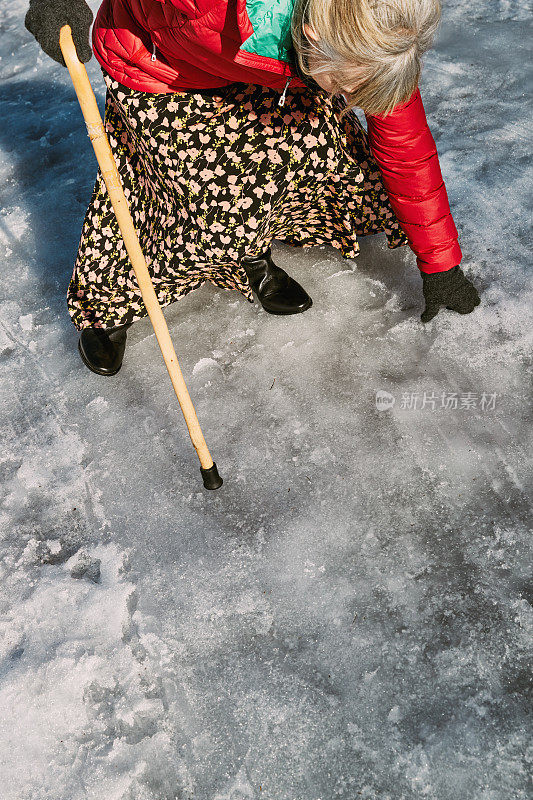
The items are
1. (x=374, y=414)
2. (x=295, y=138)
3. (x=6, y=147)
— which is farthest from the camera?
(x=6, y=147)

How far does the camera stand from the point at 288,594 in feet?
5.08

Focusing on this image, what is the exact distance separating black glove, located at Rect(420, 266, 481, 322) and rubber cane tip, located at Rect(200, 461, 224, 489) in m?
0.81

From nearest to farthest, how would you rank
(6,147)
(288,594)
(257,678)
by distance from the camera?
1. (257,678)
2. (288,594)
3. (6,147)

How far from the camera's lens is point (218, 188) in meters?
1.67

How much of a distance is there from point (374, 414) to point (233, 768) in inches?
38.8

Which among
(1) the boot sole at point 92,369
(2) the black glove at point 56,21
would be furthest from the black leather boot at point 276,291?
(2) the black glove at point 56,21

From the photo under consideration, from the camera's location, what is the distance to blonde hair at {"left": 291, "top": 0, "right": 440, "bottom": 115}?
105 centimetres

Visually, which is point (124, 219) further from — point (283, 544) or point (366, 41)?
point (283, 544)

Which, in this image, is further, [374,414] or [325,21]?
[374,414]

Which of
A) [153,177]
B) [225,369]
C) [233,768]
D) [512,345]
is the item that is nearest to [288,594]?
[233,768]

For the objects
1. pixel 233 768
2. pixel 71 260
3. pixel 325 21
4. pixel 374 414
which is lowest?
pixel 233 768

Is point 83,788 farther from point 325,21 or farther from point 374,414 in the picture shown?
point 325,21

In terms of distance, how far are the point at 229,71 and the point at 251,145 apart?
0.30 m

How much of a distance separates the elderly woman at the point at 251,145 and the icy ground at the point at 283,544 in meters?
0.18
